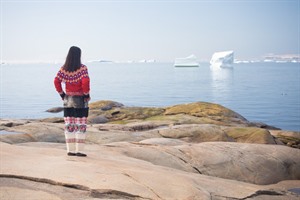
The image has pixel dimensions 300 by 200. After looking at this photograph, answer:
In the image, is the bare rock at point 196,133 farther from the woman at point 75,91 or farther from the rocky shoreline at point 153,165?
the woman at point 75,91

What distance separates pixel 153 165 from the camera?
35.7 feet

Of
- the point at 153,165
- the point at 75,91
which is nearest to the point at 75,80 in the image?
the point at 75,91

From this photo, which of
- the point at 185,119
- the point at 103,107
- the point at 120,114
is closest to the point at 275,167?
the point at 185,119

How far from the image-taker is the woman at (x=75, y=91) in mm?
10438

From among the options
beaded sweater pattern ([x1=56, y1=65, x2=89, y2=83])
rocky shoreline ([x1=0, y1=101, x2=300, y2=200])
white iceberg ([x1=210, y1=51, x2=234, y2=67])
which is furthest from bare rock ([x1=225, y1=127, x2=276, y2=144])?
white iceberg ([x1=210, y1=51, x2=234, y2=67])

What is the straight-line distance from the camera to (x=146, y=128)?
79.5 ft

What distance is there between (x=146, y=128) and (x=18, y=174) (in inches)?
659

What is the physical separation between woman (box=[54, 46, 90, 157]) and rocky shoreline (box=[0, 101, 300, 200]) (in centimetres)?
91

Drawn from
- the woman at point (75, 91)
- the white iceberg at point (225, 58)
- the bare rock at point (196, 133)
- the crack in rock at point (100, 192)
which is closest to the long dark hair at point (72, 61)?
the woman at point (75, 91)

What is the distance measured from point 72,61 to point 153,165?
389 centimetres

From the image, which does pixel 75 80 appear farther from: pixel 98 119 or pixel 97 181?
pixel 98 119

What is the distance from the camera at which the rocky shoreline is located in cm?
744

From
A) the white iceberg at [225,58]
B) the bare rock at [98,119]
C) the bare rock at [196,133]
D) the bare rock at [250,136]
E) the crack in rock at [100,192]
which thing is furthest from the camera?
the white iceberg at [225,58]

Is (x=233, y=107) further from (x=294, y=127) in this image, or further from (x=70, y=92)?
(x=70, y=92)
